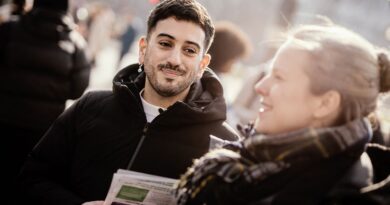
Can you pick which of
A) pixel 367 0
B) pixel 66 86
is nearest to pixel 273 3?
pixel 367 0

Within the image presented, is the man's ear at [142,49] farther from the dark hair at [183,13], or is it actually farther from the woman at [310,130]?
the woman at [310,130]

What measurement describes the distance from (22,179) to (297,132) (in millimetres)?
1677

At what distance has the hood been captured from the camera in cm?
238

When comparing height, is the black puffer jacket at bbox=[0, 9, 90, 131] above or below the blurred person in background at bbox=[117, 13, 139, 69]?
above

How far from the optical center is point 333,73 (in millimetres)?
1688

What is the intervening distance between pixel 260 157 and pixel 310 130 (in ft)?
0.73

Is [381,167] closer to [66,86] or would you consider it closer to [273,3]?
[66,86]

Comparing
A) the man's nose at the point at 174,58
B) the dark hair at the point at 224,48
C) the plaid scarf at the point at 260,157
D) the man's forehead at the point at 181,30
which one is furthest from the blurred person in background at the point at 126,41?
the plaid scarf at the point at 260,157

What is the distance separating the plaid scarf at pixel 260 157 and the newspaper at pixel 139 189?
0.20 m

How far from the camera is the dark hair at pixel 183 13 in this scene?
2520 mm

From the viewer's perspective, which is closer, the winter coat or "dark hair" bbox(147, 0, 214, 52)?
the winter coat

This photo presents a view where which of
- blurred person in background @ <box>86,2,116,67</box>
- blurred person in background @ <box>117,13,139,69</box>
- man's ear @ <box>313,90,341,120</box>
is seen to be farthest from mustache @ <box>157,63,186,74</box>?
blurred person in background @ <box>117,13,139,69</box>

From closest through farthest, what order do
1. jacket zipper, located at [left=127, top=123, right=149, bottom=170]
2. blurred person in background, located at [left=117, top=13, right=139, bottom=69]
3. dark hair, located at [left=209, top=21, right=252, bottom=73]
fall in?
jacket zipper, located at [left=127, top=123, right=149, bottom=170], dark hair, located at [left=209, top=21, right=252, bottom=73], blurred person in background, located at [left=117, top=13, right=139, bottom=69]

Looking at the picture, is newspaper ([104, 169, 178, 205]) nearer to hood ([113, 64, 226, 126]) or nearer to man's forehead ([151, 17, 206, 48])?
hood ([113, 64, 226, 126])
